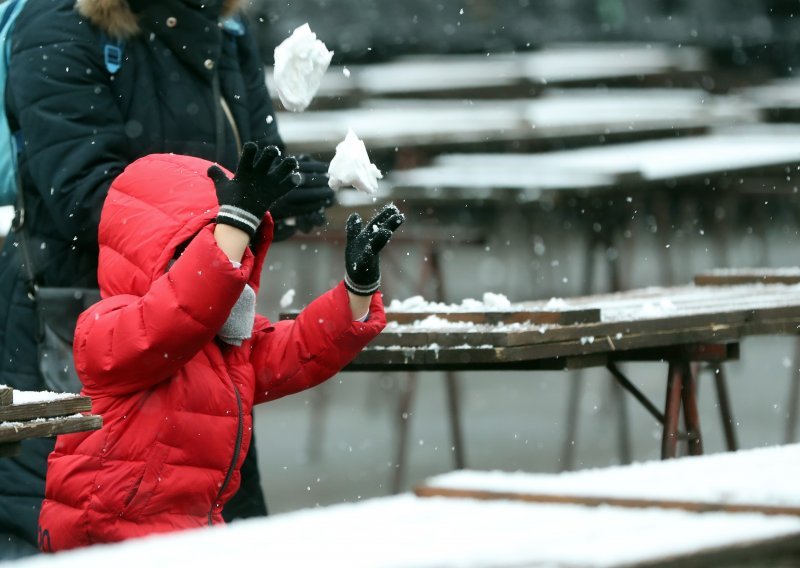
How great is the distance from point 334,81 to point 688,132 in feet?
10.2

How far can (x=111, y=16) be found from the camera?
4254mm

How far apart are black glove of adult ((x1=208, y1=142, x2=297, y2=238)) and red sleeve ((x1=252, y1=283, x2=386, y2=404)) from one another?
1.41ft

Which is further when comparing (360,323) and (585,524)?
(360,323)

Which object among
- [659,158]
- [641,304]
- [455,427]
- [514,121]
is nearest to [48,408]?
[641,304]

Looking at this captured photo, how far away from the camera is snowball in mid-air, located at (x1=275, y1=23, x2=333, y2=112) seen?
416 centimetres

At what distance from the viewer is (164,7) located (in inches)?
172

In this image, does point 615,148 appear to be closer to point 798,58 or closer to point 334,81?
point 334,81

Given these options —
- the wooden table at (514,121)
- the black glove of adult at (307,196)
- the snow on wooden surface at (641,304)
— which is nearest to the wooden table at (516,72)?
the wooden table at (514,121)

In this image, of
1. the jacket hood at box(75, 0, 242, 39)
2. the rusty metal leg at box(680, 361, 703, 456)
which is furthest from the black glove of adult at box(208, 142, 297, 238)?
the rusty metal leg at box(680, 361, 703, 456)

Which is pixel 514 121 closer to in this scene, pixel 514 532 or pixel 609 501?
pixel 609 501

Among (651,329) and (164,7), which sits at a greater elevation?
(164,7)

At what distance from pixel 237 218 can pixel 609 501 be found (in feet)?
4.49

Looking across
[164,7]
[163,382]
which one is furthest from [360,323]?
[164,7]

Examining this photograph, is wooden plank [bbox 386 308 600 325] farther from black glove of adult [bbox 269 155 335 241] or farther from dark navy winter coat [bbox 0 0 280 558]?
dark navy winter coat [bbox 0 0 280 558]
